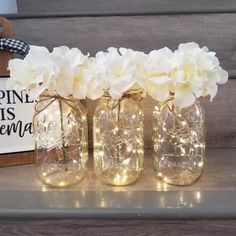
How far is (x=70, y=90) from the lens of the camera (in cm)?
65

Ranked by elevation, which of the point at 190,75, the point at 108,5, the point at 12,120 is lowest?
the point at 12,120

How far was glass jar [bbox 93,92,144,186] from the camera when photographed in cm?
73

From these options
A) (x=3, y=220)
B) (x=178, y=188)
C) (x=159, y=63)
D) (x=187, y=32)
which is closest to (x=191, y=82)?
(x=159, y=63)

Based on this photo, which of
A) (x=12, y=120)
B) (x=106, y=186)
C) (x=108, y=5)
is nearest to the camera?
(x=106, y=186)

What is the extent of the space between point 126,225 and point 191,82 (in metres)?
0.28

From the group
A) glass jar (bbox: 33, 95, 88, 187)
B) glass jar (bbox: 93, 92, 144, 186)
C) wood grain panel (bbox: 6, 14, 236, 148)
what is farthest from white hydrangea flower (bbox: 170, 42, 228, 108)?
wood grain panel (bbox: 6, 14, 236, 148)

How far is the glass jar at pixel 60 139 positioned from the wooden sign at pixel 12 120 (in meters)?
0.06

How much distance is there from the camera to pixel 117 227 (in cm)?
58

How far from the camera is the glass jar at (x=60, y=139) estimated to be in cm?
74

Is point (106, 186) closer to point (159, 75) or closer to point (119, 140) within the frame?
A: point (119, 140)

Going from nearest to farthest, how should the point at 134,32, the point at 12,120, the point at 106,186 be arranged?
the point at 106,186 < the point at 12,120 < the point at 134,32

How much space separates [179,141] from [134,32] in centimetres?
49

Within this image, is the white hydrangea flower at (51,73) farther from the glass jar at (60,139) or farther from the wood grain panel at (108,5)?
the wood grain panel at (108,5)

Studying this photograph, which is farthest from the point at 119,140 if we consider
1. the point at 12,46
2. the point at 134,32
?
the point at 134,32
